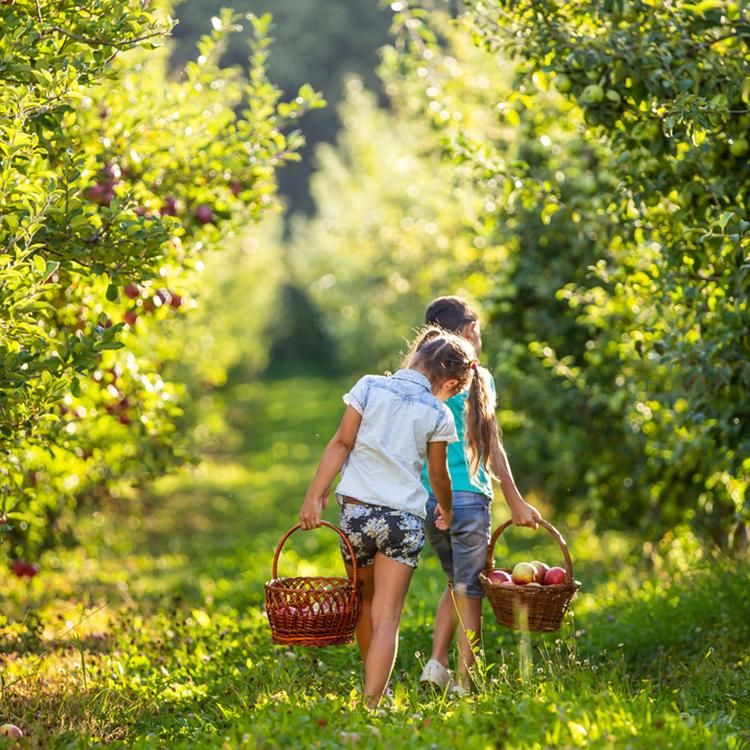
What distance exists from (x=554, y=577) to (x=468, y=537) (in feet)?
1.46

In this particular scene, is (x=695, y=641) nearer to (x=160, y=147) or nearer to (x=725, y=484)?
(x=725, y=484)

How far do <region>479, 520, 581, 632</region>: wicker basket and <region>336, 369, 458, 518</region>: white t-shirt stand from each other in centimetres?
49

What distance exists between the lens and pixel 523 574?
185 inches

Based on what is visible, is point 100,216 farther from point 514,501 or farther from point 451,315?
point 514,501

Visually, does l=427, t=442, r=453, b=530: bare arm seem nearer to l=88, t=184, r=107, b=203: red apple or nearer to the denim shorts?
the denim shorts

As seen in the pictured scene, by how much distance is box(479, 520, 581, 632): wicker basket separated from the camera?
4.47 meters

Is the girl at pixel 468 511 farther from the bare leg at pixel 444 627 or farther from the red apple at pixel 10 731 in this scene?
the red apple at pixel 10 731

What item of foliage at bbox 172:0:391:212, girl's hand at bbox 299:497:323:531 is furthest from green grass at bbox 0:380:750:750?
foliage at bbox 172:0:391:212

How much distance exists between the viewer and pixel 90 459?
7.14 meters

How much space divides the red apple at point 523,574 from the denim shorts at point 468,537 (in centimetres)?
28

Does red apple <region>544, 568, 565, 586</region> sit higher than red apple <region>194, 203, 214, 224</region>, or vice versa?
red apple <region>194, 203, 214, 224</region>

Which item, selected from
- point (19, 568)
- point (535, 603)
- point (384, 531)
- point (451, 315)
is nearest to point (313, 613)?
point (384, 531)

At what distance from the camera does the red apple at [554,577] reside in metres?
4.75

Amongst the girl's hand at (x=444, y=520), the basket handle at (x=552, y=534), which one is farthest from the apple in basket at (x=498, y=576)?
the girl's hand at (x=444, y=520)
